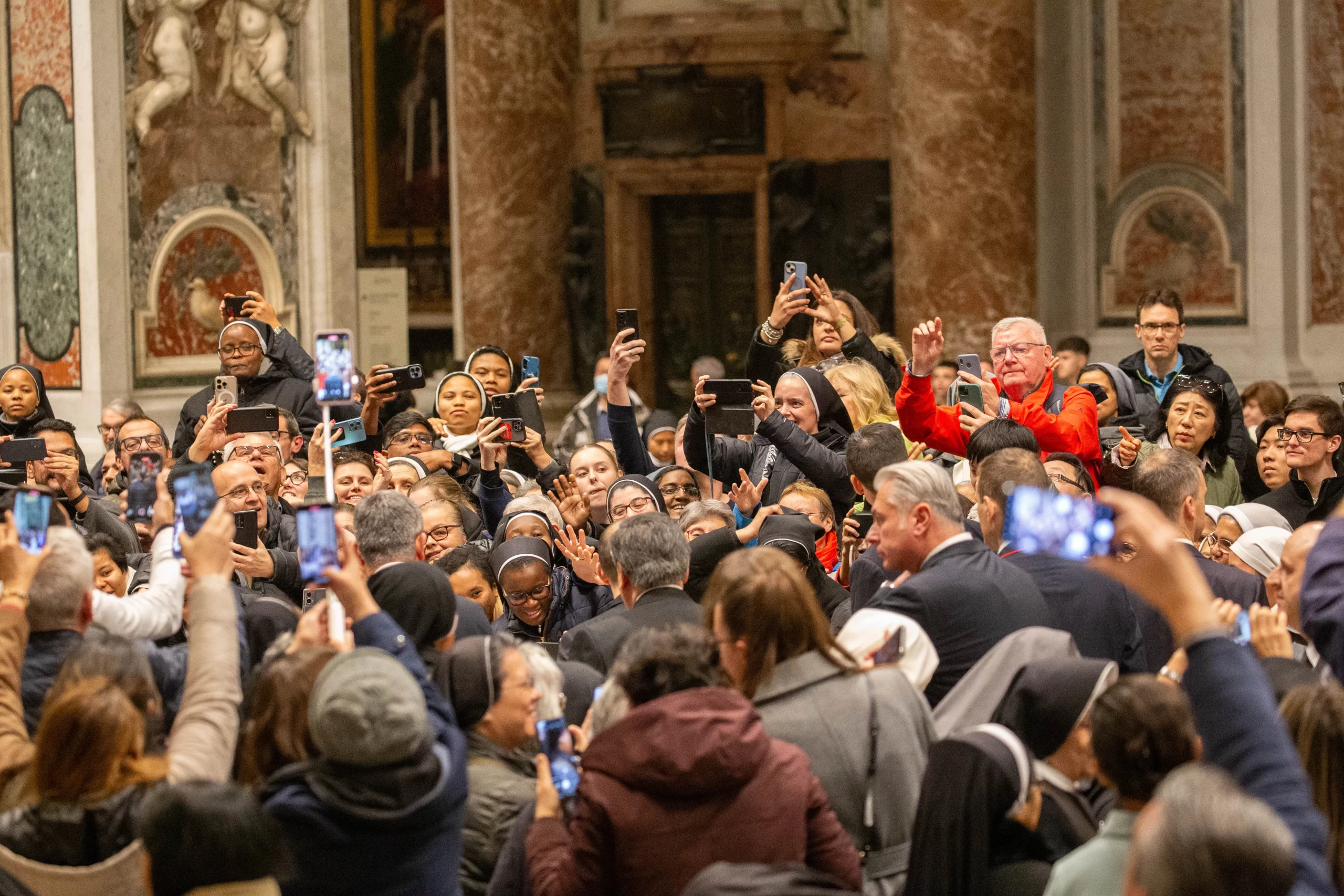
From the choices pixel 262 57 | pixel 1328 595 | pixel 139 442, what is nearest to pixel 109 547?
pixel 139 442

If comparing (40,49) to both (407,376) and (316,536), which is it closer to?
(407,376)

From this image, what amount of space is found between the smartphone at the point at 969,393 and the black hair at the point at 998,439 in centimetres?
60

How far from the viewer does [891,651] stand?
3.81 metres

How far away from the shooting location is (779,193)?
533 inches

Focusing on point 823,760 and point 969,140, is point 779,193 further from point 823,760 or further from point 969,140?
point 823,760

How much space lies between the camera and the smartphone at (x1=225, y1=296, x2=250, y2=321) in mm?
7879

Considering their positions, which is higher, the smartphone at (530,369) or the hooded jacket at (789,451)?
the smartphone at (530,369)

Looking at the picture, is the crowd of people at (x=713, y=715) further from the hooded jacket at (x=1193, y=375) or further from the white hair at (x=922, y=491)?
the hooded jacket at (x=1193, y=375)

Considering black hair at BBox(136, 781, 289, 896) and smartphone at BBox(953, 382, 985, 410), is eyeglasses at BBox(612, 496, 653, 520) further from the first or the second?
black hair at BBox(136, 781, 289, 896)

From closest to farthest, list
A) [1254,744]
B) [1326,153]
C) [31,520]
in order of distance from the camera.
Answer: [1254,744]
[31,520]
[1326,153]

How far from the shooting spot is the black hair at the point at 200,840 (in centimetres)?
279

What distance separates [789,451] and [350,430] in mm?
1945

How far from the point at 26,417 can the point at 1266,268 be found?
298 inches

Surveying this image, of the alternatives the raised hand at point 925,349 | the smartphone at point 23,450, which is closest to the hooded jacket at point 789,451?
the raised hand at point 925,349
